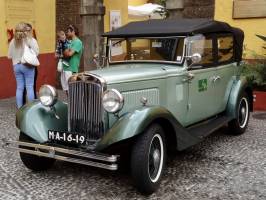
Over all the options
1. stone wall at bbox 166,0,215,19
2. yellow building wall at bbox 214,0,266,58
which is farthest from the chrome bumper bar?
stone wall at bbox 166,0,215,19

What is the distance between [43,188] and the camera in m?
4.34

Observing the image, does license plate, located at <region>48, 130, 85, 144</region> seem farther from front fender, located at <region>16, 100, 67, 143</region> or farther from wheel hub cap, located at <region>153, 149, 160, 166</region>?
wheel hub cap, located at <region>153, 149, 160, 166</region>

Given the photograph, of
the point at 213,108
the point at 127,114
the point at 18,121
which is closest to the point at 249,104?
the point at 213,108

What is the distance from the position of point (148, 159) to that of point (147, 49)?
5.83 ft

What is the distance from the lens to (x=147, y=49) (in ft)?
17.6

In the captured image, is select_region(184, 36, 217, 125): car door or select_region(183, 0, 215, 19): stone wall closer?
select_region(184, 36, 217, 125): car door

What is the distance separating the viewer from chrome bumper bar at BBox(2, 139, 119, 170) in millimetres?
Answer: 3914

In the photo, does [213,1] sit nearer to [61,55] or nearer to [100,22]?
[100,22]

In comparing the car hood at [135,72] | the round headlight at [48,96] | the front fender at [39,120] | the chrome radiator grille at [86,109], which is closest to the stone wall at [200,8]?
the car hood at [135,72]

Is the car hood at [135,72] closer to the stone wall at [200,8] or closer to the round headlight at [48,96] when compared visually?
the round headlight at [48,96]

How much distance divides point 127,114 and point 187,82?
1262mm

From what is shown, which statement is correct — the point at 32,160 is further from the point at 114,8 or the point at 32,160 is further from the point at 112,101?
the point at 114,8

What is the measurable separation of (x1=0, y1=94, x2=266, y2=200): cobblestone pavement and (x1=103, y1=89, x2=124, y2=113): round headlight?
32.8 inches

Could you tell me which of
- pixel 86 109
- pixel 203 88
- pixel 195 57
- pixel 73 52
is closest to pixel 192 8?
pixel 73 52
